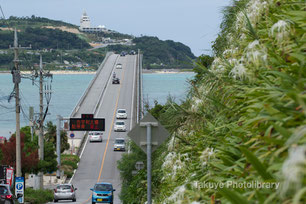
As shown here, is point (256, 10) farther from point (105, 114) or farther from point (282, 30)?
point (105, 114)

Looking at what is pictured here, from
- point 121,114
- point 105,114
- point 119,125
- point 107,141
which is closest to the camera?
point 107,141

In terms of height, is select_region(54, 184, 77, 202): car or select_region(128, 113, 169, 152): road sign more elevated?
select_region(128, 113, 169, 152): road sign

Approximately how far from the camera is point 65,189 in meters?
34.2

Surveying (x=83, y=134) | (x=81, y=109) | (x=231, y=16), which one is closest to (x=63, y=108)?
(x=81, y=109)

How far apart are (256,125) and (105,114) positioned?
6527 cm

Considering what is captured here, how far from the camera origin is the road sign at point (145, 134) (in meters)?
10.8

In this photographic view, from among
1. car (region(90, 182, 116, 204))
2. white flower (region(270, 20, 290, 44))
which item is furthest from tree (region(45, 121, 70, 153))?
white flower (region(270, 20, 290, 44))

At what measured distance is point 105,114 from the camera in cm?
7219

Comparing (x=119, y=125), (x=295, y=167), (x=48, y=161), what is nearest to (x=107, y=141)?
(x=119, y=125)

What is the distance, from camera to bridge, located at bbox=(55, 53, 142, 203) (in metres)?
48.3

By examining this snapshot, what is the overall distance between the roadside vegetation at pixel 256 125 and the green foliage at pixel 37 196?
65.3 feet

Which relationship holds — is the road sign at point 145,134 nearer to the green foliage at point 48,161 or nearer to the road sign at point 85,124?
the green foliage at point 48,161

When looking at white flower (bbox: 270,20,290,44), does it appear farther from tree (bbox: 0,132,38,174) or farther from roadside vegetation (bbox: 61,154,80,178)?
roadside vegetation (bbox: 61,154,80,178)

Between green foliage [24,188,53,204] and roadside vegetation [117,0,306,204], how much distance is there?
1991 centimetres
